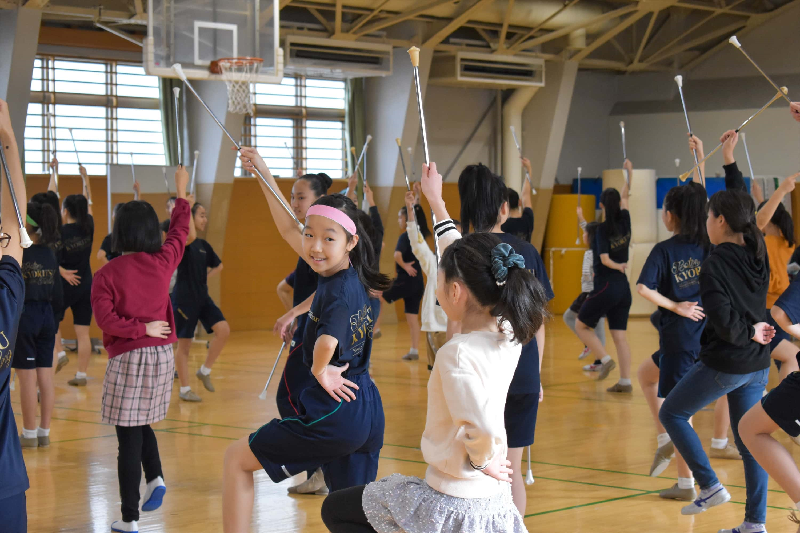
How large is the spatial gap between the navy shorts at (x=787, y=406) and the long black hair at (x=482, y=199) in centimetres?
110

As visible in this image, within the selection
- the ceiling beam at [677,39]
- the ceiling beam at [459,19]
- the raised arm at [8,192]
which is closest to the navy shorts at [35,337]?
the raised arm at [8,192]

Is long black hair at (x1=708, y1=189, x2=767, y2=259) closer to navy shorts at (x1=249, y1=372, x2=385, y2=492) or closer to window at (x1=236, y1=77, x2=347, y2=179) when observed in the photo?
navy shorts at (x1=249, y1=372, x2=385, y2=492)

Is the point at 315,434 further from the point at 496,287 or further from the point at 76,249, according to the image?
the point at 76,249

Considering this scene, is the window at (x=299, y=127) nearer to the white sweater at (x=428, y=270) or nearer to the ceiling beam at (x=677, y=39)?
the ceiling beam at (x=677, y=39)

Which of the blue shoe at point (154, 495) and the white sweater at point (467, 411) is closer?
the white sweater at point (467, 411)

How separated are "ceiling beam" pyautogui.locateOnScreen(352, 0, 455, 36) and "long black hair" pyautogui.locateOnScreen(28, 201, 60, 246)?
5.84m

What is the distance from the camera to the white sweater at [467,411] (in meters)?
1.92

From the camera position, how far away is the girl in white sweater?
6.33 feet

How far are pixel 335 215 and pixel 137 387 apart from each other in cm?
134

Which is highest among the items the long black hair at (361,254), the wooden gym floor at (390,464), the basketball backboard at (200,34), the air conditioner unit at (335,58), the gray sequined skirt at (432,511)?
the air conditioner unit at (335,58)

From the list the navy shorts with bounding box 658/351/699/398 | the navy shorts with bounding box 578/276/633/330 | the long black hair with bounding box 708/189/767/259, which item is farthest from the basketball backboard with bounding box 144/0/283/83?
the long black hair with bounding box 708/189/767/259

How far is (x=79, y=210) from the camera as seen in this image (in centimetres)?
723

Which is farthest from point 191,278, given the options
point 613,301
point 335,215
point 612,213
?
point 335,215

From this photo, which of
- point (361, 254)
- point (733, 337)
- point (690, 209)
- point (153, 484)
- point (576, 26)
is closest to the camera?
point (361, 254)
